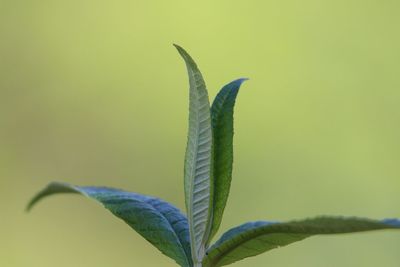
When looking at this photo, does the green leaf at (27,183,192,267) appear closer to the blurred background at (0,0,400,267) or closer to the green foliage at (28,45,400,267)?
the green foliage at (28,45,400,267)

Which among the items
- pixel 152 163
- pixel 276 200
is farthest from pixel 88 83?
pixel 276 200

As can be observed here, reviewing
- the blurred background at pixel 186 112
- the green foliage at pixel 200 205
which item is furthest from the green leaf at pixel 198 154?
the blurred background at pixel 186 112

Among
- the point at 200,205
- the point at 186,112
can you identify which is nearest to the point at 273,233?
the point at 200,205

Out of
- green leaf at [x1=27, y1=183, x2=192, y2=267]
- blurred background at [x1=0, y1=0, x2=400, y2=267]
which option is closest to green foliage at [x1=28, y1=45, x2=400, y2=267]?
green leaf at [x1=27, y1=183, x2=192, y2=267]

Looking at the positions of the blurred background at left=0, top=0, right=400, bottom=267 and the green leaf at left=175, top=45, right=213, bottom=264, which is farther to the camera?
the blurred background at left=0, top=0, right=400, bottom=267

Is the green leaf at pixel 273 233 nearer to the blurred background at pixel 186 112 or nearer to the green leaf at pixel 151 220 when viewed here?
the green leaf at pixel 151 220

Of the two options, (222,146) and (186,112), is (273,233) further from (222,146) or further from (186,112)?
(186,112)
